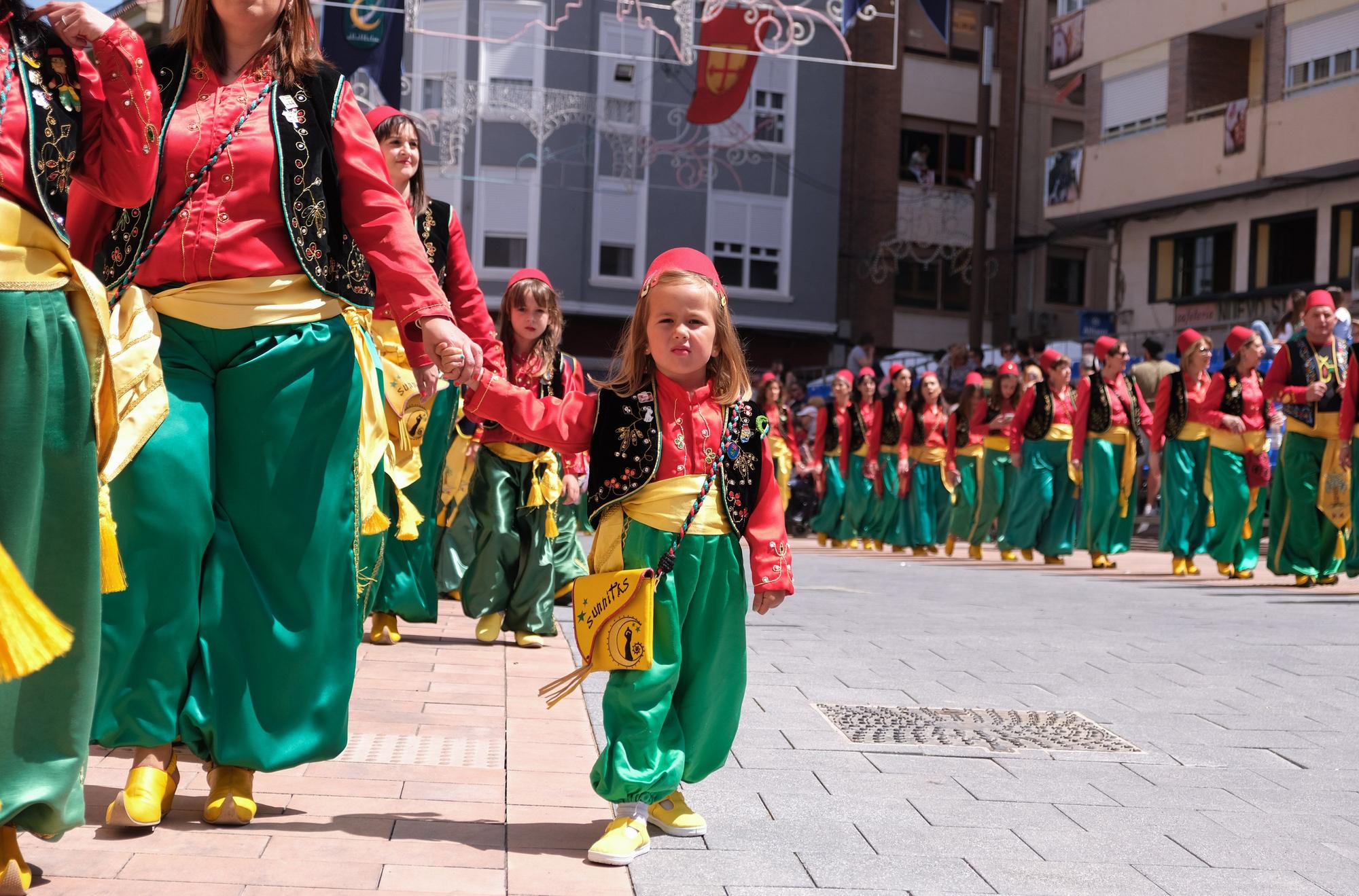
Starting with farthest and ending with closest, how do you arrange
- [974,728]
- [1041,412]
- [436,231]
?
1. [1041,412]
2. [436,231]
3. [974,728]

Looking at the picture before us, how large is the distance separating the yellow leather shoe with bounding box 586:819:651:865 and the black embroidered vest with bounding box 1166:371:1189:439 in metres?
11.6

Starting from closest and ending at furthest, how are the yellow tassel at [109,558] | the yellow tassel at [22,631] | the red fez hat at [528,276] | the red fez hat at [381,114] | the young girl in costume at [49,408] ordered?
the yellow tassel at [22,631], the young girl in costume at [49,408], the yellow tassel at [109,558], the red fez hat at [381,114], the red fez hat at [528,276]

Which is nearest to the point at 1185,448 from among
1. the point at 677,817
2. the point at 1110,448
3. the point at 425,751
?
the point at 1110,448

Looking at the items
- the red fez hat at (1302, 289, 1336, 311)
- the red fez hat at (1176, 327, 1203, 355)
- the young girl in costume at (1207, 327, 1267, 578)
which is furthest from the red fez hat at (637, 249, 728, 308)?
the red fez hat at (1176, 327, 1203, 355)

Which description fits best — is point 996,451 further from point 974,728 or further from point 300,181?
point 300,181

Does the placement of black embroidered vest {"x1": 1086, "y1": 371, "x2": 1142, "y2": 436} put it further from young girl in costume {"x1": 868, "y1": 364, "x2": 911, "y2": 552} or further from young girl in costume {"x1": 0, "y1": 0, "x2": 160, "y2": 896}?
young girl in costume {"x1": 0, "y1": 0, "x2": 160, "y2": 896}

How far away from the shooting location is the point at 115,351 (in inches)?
142

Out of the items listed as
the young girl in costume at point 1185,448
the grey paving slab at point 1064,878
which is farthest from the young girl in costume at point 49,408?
the young girl in costume at point 1185,448

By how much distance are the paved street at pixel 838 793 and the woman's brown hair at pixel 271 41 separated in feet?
5.91

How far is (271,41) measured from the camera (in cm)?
405

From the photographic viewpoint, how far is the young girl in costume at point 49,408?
121 inches

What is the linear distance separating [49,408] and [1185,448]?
1289cm

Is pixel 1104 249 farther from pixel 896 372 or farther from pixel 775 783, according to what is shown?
pixel 775 783

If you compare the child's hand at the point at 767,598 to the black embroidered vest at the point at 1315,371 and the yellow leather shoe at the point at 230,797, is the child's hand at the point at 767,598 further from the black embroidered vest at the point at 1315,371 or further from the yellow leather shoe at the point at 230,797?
the black embroidered vest at the point at 1315,371
